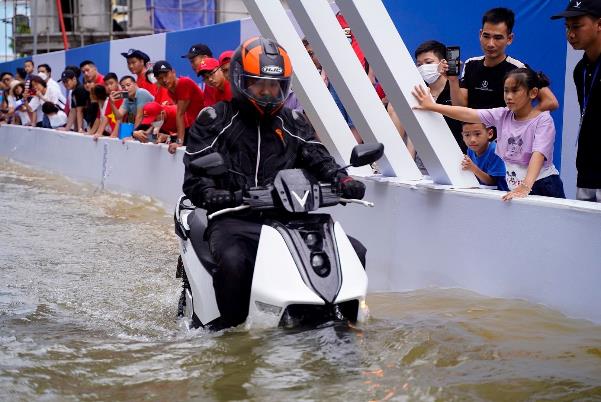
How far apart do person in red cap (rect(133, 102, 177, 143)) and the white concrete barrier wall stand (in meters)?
4.98

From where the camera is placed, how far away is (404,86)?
6547mm

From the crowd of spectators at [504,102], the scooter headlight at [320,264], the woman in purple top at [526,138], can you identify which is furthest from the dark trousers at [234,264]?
the crowd of spectators at [504,102]

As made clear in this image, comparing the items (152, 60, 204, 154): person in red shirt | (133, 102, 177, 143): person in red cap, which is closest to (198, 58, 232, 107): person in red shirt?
(152, 60, 204, 154): person in red shirt

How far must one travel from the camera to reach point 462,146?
7602 millimetres

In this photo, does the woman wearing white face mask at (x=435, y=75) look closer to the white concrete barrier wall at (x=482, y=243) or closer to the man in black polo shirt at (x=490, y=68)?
the man in black polo shirt at (x=490, y=68)

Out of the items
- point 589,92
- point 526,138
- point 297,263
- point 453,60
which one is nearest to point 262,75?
point 297,263

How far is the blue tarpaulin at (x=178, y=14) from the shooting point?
2289cm

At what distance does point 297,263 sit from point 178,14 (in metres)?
19.3

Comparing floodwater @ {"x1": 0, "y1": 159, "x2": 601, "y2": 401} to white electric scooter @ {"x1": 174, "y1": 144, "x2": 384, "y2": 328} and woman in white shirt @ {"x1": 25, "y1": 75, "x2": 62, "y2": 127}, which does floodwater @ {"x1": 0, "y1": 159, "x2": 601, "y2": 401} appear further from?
woman in white shirt @ {"x1": 25, "y1": 75, "x2": 62, "y2": 127}

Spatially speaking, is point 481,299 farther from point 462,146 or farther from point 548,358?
point 462,146

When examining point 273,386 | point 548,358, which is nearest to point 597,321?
Result: point 548,358

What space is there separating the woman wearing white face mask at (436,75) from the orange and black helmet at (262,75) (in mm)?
2558

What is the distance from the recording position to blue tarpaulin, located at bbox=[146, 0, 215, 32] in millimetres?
22891

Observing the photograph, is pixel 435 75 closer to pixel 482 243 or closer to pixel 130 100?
pixel 482 243
